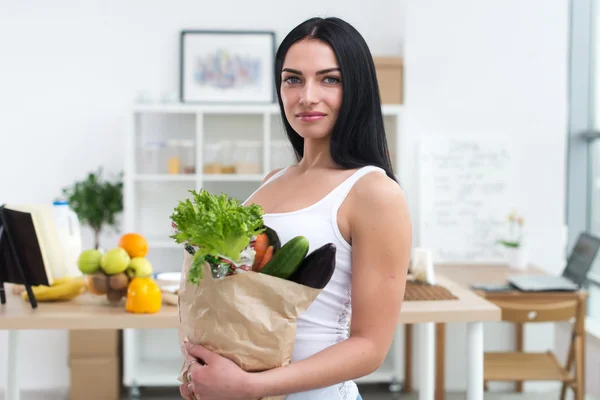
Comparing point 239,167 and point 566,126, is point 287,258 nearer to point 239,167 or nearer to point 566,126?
point 239,167

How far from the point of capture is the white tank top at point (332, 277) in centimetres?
128

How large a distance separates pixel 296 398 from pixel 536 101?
11.9 feet

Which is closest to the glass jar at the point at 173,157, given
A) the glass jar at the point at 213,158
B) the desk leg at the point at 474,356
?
the glass jar at the point at 213,158

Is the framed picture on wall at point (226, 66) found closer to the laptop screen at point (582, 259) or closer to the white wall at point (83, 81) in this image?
the white wall at point (83, 81)

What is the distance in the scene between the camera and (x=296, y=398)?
4.29 ft

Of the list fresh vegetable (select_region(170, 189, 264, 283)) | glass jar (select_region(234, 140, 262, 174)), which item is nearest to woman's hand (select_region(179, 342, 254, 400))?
fresh vegetable (select_region(170, 189, 264, 283))

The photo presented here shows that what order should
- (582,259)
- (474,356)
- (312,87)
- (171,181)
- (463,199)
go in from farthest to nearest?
(171,181)
(463,199)
(582,259)
(474,356)
(312,87)

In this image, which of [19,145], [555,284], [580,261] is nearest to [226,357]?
[555,284]

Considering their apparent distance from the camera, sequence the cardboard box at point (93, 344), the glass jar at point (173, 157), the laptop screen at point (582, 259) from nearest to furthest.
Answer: the laptop screen at point (582, 259)
the cardboard box at point (93, 344)
the glass jar at point (173, 157)

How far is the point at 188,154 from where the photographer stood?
440 cm

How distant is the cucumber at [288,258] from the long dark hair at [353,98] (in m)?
0.27

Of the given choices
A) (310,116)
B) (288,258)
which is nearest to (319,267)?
(288,258)

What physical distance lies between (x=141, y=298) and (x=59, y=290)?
1.08ft

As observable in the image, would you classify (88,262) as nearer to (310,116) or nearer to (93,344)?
(310,116)
